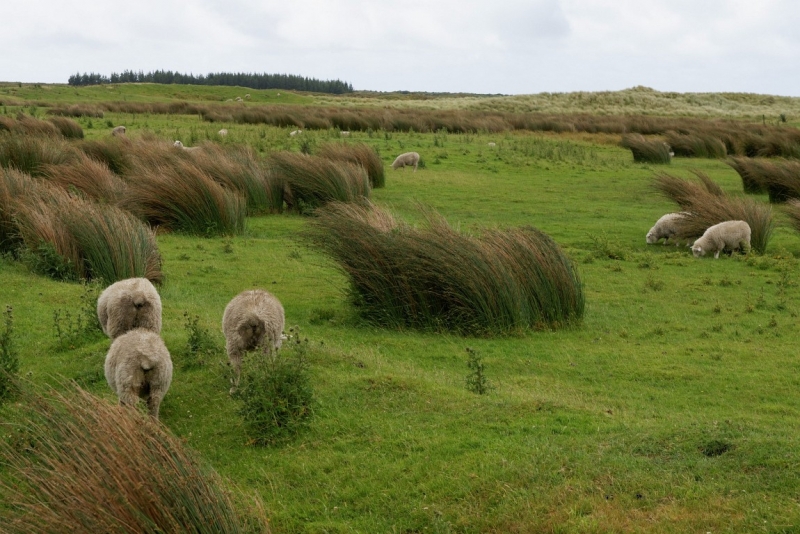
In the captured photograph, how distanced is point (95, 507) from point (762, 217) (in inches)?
617

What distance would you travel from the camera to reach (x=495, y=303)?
10.7 meters

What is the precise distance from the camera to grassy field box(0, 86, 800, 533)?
5.41 m

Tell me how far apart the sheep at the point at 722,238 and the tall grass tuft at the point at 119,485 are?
1337 cm

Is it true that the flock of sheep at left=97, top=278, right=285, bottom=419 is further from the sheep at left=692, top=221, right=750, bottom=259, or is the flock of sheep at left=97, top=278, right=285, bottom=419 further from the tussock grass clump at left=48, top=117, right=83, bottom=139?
the tussock grass clump at left=48, top=117, right=83, bottom=139

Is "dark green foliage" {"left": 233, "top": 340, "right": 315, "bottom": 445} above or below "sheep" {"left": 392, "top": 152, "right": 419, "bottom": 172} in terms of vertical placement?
below

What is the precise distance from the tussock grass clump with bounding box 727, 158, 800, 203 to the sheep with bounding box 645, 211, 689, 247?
19.5 ft

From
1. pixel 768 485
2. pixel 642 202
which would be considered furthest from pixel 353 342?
pixel 642 202

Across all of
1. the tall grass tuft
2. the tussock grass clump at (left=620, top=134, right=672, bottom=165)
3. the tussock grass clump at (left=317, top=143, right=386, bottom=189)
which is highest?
the tussock grass clump at (left=620, top=134, right=672, bottom=165)

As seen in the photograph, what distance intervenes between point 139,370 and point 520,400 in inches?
132

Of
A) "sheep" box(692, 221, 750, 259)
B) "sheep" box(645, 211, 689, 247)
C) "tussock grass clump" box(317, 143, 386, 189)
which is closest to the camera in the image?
"sheep" box(692, 221, 750, 259)

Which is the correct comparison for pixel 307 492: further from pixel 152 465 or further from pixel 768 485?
pixel 768 485

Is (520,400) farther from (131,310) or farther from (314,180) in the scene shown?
(314,180)

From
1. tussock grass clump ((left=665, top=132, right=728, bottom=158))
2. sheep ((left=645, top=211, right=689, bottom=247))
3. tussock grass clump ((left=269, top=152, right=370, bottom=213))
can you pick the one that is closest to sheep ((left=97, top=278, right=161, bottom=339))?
tussock grass clump ((left=269, top=152, right=370, bottom=213))

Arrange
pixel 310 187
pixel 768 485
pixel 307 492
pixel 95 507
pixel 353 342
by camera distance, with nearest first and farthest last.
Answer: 1. pixel 95 507
2. pixel 768 485
3. pixel 307 492
4. pixel 353 342
5. pixel 310 187
